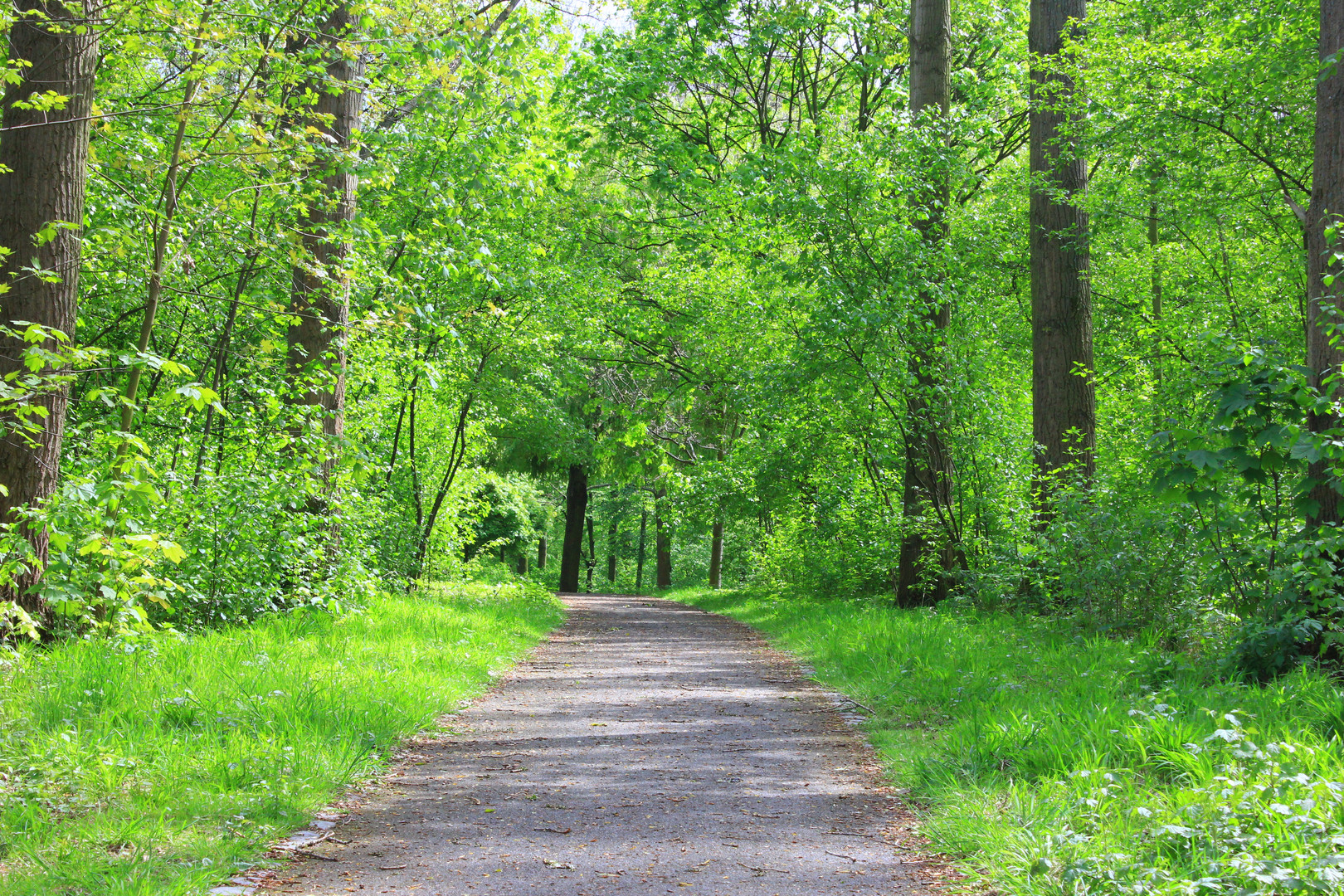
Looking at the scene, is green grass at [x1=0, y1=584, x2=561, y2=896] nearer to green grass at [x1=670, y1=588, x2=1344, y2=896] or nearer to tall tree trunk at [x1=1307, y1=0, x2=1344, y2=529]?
green grass at [x1=670, y1=588, x2=1344, y2=896]

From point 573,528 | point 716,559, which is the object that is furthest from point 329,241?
point 573,528

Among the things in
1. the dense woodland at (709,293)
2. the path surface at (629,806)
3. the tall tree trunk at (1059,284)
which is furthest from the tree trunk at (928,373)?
the path surface at (629,806)

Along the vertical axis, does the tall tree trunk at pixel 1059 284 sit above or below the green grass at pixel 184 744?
above

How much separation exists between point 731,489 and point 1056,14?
31.0 feet

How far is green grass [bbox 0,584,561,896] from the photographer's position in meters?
3.73

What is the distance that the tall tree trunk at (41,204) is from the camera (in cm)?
672

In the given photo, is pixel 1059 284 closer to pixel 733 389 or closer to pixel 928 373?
pixel 928 373

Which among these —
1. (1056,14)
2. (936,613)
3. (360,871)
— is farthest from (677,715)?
(1056,14)

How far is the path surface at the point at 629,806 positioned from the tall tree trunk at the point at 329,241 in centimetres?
361

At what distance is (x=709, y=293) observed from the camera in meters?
19.4

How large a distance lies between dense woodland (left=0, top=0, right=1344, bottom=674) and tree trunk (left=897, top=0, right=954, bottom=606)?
65mm

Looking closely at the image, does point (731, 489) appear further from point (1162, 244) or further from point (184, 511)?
point (184, 511)

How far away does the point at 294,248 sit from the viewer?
7.34 meters

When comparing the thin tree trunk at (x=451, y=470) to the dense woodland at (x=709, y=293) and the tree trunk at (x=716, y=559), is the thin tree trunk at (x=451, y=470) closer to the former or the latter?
the dense woodland at (x=709, y=293)
